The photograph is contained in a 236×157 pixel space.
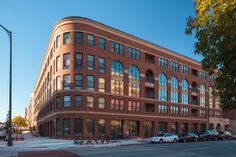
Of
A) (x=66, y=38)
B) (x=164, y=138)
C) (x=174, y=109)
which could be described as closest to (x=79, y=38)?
(x=66, y=38)

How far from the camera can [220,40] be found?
22.3ft

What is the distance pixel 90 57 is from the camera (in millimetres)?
42812

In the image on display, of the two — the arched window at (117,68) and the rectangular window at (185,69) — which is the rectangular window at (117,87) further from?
the rectangular window at (185,69)

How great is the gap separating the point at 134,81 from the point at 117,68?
503 centimetres

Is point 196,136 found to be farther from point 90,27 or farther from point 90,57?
point 90,27

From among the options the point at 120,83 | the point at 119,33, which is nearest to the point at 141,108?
the point at 120,83

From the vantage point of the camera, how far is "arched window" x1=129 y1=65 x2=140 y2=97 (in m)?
49.3

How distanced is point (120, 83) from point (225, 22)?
134ft

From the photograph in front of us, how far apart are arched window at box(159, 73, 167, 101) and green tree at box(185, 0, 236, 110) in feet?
162

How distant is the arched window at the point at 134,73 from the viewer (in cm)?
4959

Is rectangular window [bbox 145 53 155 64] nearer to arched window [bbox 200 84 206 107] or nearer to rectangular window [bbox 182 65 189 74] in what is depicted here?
rectangular window [bbox 182 65 189 74]

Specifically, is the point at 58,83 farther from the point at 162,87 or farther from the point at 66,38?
the point at 162,87

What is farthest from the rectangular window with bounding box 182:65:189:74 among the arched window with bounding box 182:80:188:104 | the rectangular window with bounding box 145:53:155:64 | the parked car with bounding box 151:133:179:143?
the parked car with bounding box 151:133:179:143

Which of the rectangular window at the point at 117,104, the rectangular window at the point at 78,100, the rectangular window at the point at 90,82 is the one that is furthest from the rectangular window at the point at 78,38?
the rectangular window at the point at 117,104
